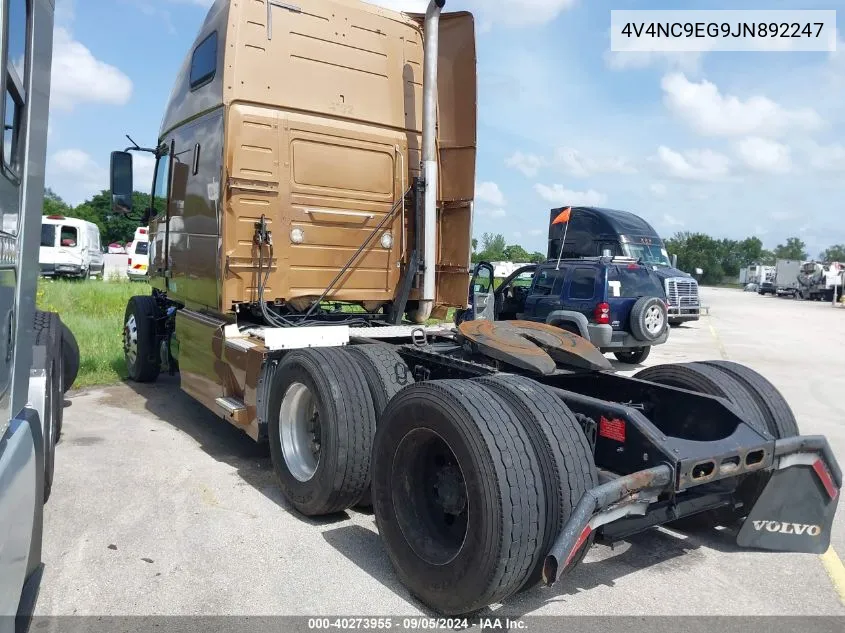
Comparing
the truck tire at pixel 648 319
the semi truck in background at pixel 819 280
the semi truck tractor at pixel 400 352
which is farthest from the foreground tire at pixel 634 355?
the semi truck in background at pixel 819 280

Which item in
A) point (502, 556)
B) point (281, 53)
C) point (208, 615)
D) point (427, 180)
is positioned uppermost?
point (281, 53)

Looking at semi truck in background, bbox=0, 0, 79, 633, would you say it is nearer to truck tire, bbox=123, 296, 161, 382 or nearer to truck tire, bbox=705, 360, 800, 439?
truck tire, bbox=705, 360, 800, 439

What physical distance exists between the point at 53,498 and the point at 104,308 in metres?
11.5

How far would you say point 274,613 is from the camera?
10.8 ft

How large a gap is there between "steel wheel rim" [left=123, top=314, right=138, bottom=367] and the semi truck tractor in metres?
0.61

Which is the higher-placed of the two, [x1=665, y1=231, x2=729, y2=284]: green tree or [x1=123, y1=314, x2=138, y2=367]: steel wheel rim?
[x1=665, y1=231, x2=729, y2=284]: green tree

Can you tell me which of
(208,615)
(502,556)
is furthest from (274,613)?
(502,556)

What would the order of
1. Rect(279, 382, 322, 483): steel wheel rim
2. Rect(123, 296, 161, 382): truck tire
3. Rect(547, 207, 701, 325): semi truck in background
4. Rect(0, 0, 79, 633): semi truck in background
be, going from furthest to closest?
1. Rect(547, 207, 701, 325): semi truck in background
2. Rect(123, 296, 161, 382): truck tire
3. Rect(279, 382, 322, 483): steel wheel rim
4. Rect(0, 0, 79, 633): semi truck in background

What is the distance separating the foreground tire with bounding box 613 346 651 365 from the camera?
37.9 feet

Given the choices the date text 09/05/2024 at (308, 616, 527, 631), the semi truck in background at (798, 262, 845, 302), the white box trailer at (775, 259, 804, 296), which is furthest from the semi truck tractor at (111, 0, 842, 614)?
the white box trailer at (775, 259, 804, 296)

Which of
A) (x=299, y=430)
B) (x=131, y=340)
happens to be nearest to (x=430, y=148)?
(x=299, y=430)

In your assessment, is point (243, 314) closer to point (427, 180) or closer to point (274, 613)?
point (427, 180)

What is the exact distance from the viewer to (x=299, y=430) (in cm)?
479

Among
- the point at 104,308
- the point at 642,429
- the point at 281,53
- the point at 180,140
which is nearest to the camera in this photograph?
the point at 642,429
